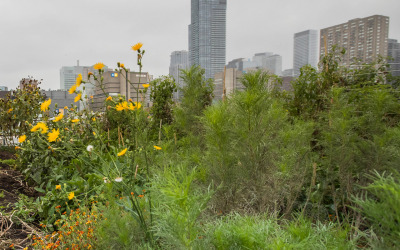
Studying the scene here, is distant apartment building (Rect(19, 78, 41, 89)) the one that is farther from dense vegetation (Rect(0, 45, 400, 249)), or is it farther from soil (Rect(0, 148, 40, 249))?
dense vegetation (Rect(0, 45, 400, 249))

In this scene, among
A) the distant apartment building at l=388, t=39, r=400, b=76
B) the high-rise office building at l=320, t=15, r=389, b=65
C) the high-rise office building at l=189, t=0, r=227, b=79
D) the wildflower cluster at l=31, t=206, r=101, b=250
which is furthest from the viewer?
the high-rise office building at l=189, t=0, r=227, b=79

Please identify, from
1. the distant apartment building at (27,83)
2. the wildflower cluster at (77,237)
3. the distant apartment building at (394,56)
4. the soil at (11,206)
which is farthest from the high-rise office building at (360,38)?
the distant apartment building at (27,83)

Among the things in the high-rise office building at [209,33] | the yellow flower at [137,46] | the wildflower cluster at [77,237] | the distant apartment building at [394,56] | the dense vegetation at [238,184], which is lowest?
the wildflower cluster at [77,237]

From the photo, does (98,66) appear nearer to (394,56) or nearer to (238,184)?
(238,184)

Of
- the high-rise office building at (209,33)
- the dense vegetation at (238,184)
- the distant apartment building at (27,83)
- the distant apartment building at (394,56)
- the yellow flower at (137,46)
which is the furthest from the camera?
the high-rise office building at (209,33)

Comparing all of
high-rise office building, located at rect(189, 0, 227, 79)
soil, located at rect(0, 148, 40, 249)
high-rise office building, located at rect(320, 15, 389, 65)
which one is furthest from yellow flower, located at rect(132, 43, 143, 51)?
high-rise office building, located at rect(189, 0, 227, 79)

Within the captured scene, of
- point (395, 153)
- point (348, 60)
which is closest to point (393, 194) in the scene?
point (395, 153)

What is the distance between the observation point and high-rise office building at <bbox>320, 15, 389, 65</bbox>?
3881 mm

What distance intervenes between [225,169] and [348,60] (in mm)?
2800

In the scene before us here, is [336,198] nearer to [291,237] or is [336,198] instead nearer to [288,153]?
[288,153]

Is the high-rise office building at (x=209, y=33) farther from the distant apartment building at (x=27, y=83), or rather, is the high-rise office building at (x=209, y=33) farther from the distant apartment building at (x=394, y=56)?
the distant apartment building at (x=394, y=56)

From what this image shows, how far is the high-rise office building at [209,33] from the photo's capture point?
1254 cm

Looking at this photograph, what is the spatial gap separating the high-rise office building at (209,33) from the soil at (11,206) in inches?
317

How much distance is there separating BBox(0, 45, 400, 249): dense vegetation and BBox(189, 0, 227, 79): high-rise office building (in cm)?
850
